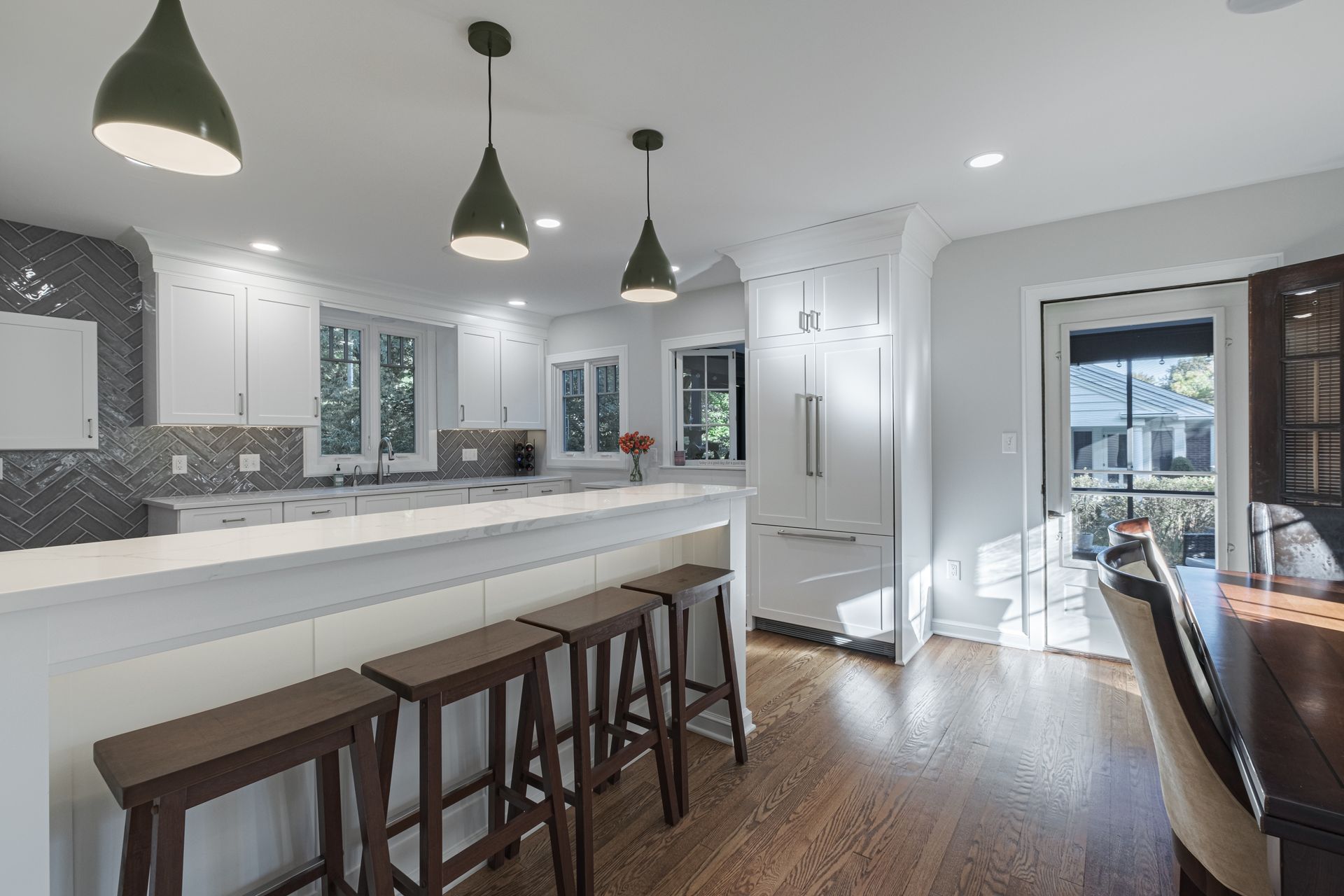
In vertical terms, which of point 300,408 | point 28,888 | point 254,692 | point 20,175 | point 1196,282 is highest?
point 20,175

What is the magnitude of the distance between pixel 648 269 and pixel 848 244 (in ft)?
5.48

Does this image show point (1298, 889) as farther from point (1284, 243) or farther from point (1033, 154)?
point (1284, 243)

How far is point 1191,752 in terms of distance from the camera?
1162 mm

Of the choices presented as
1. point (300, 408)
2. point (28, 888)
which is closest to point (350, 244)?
point (300, 408)

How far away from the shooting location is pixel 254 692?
1.37m

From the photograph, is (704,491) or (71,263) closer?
(704,491)

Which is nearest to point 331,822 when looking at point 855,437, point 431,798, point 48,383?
point 431,798

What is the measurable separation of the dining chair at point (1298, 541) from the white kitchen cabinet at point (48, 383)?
5.63 meters

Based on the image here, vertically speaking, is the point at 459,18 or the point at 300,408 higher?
the point at 459,18

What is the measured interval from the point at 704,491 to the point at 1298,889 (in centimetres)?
190

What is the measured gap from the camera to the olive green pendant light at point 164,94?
1113 millimetres

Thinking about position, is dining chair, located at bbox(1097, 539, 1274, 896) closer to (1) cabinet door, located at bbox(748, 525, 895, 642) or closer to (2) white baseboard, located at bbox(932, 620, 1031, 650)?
(1) cabinet door, located at bbox(748, 525, 895, 642)

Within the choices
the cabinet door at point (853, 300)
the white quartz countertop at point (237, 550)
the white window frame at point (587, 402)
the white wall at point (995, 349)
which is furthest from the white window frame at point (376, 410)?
the white wall at point (995, 349)

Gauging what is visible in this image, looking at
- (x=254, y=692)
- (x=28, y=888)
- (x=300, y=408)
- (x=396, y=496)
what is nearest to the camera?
(x=28, y=888)
